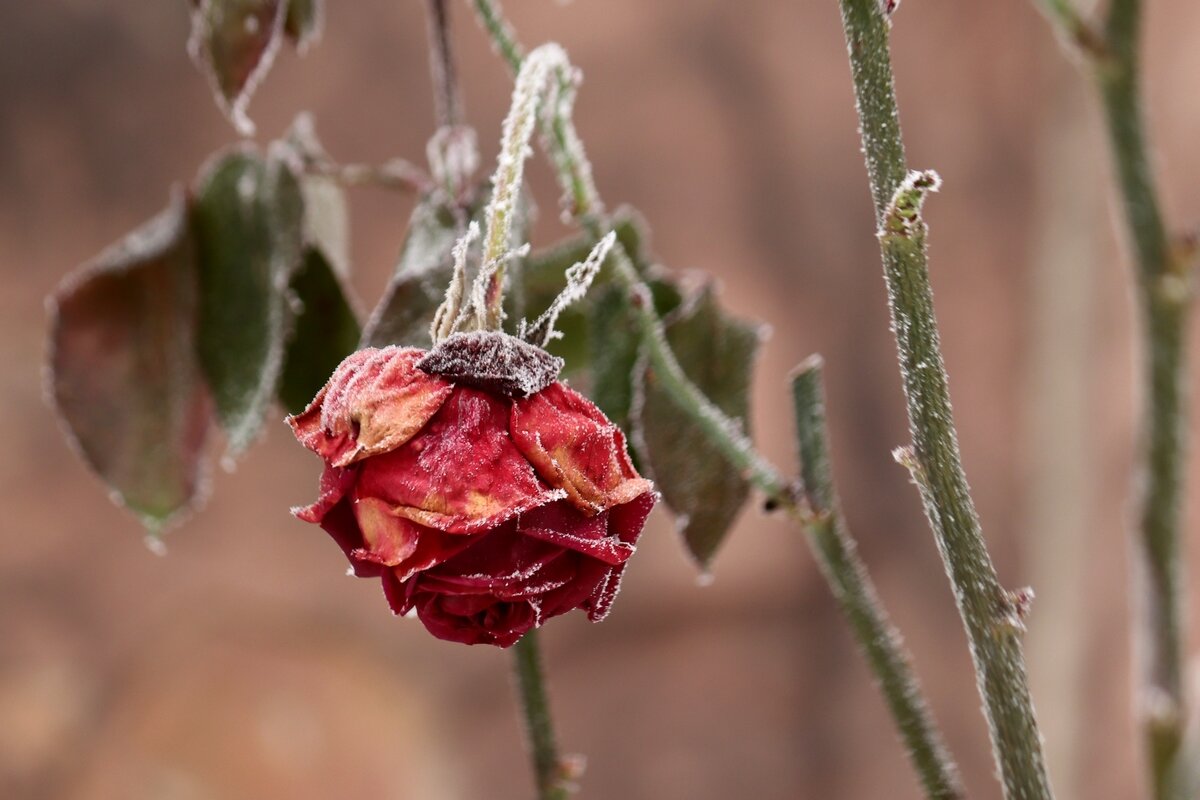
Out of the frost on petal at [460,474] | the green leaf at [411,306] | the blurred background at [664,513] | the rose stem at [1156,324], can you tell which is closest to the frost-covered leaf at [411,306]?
the green leaf at [411,306]

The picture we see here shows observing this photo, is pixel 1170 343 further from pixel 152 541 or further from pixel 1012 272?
pixel 1012 272

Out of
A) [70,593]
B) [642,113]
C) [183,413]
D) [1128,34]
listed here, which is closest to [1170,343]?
[1128,34]

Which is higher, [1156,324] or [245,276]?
[1156,324]

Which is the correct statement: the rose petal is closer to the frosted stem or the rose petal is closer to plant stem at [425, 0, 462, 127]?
the frosted stem

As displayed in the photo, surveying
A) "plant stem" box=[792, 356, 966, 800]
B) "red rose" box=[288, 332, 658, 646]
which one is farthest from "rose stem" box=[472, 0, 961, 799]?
"red rose" box=[288, 332, 658, 646]

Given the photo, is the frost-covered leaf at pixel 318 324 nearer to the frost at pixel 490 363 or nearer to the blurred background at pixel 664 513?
the frost at pixel 490 363

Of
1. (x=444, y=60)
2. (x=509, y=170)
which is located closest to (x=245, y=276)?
(x=444, y=60)

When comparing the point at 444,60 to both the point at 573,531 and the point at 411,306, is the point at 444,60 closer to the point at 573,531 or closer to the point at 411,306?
the point at 411,306

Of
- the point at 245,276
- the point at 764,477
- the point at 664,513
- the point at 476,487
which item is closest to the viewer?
the point at 476,487
